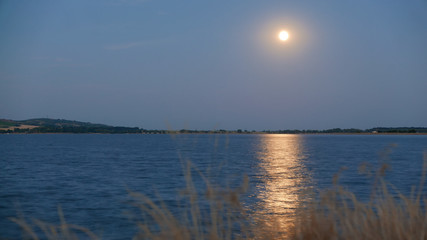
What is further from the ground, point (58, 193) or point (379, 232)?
point (379, 232)

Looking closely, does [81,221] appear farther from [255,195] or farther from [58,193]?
[255,195]

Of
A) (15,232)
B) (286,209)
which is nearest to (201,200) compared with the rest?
(286,209)

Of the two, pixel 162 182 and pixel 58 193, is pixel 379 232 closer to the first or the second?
pixel 58 193

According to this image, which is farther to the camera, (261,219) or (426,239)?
(261,219)

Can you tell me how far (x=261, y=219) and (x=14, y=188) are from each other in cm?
1854

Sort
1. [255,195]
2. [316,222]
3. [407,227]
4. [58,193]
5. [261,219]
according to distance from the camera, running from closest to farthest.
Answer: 1. [316,222]
2. [407,227]
3. [261,219]
4. [255,195]
5. [58,193]

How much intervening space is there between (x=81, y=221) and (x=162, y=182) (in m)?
12.4

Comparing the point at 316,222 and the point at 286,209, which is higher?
the point at 316,222

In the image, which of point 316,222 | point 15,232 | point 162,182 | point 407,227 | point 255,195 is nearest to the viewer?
point 316,222

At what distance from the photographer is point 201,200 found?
1717 centimetres

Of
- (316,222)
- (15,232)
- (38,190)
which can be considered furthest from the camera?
(38,190)

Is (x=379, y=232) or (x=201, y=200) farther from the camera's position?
(x=201, y=200)

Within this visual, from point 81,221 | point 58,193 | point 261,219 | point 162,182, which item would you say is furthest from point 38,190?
point 261,219

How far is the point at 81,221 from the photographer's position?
1434 centimetres
